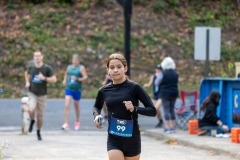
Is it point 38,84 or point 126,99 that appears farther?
point 38,84

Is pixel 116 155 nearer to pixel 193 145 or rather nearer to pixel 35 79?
pixel 193 145

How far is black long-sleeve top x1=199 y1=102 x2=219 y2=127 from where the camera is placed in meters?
14.0

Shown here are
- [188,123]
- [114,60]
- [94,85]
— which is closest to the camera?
[114,60]

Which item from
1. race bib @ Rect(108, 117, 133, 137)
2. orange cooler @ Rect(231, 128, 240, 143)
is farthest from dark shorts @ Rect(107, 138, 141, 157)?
orange cooler @ Rect(231, 128, 240, 143)

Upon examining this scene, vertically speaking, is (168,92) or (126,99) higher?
(126,99)

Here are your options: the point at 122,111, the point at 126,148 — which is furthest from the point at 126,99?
the point at 126,148

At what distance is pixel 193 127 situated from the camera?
1467 cm

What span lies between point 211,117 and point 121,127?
23.9 feet

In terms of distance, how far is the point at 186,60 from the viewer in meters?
28.5

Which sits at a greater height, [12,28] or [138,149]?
[12,28]

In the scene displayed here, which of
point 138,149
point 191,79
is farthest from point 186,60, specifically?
point 138,149

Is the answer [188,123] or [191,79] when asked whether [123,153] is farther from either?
[191,79]

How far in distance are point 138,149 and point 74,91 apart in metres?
9.02

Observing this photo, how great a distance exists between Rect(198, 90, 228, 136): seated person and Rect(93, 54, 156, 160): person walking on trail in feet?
23.3
